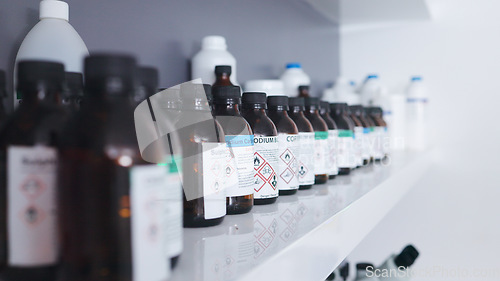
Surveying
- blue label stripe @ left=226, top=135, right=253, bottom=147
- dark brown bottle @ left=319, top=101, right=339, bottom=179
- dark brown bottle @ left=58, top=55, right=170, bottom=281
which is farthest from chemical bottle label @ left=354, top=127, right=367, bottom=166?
dark brown bottle @ left=58, top=55, right=170, bottom=281

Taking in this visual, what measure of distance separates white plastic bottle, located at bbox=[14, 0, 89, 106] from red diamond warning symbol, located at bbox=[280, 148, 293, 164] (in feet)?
1.15

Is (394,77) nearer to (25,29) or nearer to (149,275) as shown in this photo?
(25,29)

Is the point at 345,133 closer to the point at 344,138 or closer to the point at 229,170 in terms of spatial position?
the point at 344,138

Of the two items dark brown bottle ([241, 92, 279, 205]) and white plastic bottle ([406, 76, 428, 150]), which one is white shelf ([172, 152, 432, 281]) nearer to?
dark brown bottle ([241, 92, 279, 205])

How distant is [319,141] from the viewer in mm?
849

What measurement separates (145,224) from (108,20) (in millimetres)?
484

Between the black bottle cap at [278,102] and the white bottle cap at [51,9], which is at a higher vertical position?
the white bottle cap at [51,9]

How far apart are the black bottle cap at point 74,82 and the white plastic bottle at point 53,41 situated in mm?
57

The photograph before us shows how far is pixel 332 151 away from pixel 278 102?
24cm

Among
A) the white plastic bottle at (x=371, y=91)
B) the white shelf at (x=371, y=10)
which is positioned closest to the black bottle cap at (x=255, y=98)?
the white shelf at (x=371, y=10)

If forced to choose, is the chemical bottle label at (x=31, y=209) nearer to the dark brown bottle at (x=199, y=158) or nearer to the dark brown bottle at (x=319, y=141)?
the dark brown bottle at (x=199, y=158)

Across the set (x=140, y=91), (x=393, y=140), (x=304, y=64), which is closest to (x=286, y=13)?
(x=304, y=64)

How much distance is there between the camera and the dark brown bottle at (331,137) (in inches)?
36.2

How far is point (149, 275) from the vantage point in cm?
29
